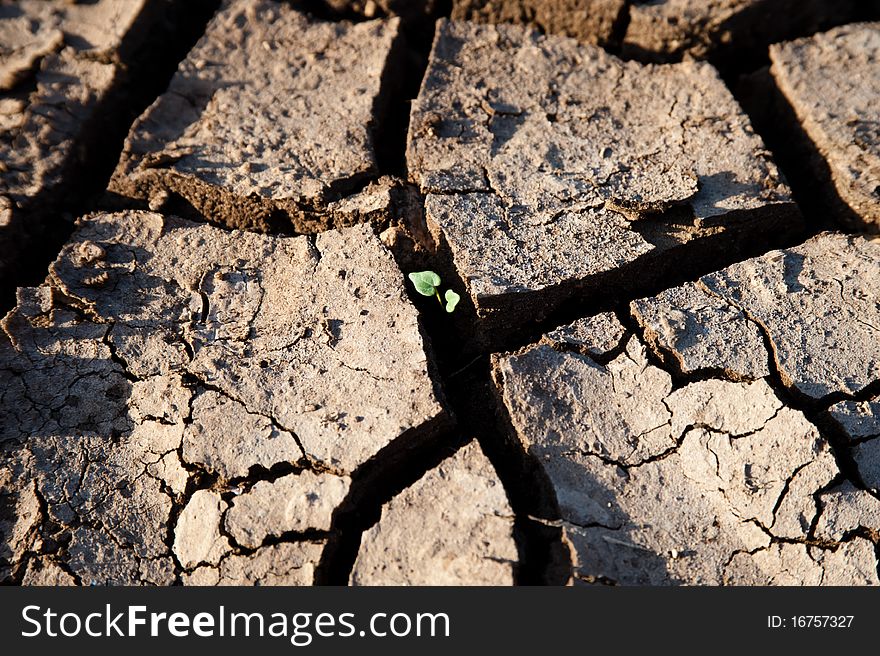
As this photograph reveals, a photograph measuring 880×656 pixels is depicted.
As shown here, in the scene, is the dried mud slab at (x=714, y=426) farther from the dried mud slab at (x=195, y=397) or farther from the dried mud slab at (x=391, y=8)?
the dried mud slab at (x=391, y=8)

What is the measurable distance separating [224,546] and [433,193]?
3.92 feet

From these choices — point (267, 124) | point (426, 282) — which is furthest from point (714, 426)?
point (267, 124)

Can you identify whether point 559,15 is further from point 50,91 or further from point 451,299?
point 50,91

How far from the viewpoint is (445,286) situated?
2115mm

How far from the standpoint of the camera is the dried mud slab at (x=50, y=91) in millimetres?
2303

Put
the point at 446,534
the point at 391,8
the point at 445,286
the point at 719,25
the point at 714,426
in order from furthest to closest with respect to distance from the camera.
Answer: the point at 391,8 → the point at 719,25 → the point at 445,286 → the point at 714,426 → the point at 446,534

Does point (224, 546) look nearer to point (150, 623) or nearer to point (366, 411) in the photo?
point (150, 623)

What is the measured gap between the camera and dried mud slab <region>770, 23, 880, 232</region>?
221 cm

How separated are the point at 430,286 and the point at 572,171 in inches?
25.3

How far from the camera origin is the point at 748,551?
170 cm

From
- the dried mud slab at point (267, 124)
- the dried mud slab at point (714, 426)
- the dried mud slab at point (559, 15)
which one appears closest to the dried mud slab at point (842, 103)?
the dried mud slab at point (714, 426)

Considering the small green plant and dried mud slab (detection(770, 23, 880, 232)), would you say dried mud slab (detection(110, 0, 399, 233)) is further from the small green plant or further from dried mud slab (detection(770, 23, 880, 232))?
dried mud slab (detection(770, 23, 880, 232))

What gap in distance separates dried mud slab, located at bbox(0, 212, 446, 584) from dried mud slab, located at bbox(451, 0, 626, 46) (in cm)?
113

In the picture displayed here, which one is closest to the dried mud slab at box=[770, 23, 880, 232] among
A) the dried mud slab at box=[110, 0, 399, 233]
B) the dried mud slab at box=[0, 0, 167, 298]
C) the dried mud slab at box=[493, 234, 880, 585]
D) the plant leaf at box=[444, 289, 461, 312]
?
the dried mud slab at box=[493, 234, 880, 585]
